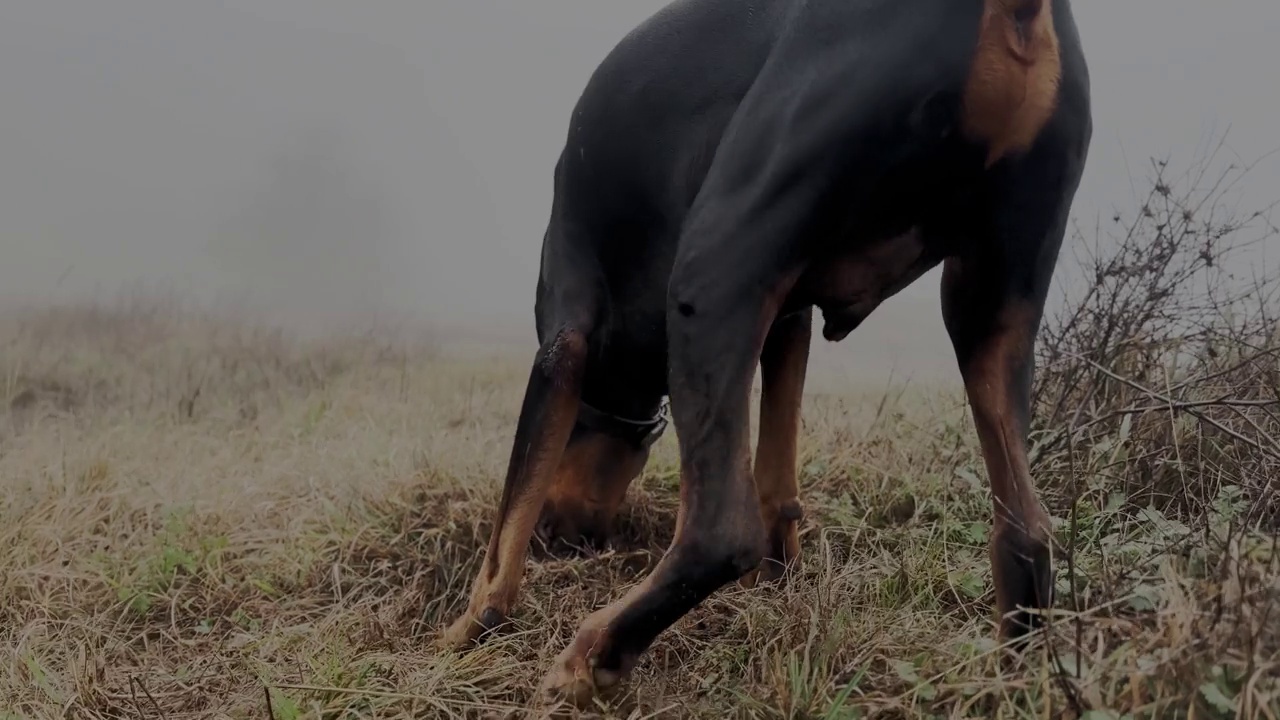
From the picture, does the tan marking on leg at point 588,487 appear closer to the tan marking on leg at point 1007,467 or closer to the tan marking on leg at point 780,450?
the tan marking on leg at point 780,450

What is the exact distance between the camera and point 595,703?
5.79 ft

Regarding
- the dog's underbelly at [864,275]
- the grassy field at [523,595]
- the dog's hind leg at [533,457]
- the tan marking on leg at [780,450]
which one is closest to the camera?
the grassy field at [523,595]

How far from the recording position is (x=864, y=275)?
184cm

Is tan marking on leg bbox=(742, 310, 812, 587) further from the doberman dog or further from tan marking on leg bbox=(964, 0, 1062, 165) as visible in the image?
tan marking on leg bbox=(964, 0, 1062, 165)

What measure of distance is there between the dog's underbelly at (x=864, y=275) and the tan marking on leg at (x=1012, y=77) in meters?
0.25

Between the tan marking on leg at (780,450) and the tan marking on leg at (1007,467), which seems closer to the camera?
the tan marking on leg at (1007,467)

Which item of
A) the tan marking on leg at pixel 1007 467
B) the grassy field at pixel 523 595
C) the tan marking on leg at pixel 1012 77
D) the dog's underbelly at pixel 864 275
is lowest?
the grassy field at pixel 523 595

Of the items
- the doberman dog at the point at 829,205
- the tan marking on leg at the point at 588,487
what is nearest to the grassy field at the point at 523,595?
the tan marking on leg at the point at 588,487

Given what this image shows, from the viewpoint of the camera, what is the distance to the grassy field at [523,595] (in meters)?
1.50

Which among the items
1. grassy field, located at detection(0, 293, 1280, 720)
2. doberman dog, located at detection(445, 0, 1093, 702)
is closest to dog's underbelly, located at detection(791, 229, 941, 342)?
doberman dog, located at detection(445, 0, 1093, 702)

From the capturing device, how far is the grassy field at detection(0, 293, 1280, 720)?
1.50 metres

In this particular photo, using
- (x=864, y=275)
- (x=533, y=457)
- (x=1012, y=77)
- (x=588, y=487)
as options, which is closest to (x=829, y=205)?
(x=864, y=275)

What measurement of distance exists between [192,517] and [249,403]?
8.62 feet

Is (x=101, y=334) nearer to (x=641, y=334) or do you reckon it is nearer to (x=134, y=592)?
(x=134, y=592)
